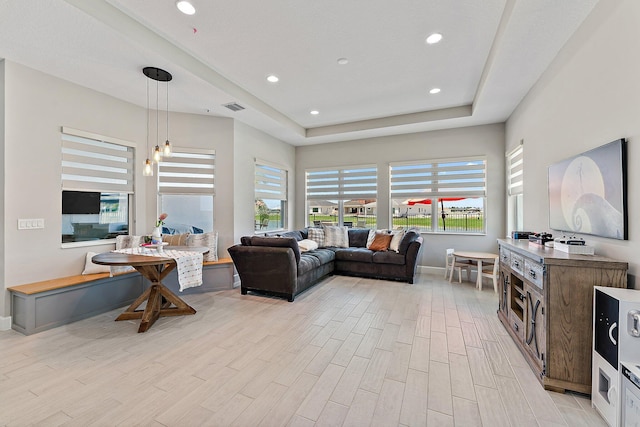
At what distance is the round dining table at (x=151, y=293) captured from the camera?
2.84 meters

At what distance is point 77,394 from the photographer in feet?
6.25

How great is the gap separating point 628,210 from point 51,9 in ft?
15.1

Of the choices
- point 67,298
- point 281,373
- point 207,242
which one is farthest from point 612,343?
point 67,298

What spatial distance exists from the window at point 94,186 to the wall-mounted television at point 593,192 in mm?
5418

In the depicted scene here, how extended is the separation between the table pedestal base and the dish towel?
1.10 feet

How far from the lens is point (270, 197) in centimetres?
591

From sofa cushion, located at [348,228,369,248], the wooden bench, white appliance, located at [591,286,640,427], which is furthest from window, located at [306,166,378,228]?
white appliance, located at [591,286,640,427]

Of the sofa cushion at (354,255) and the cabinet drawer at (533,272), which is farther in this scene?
the sofa cushion at (354,255)

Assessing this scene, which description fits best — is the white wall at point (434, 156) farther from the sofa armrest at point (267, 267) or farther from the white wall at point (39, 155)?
the white wall at point (39, 155)

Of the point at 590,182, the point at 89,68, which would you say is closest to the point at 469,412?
the point at 590,182

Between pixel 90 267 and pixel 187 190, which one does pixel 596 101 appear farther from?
pixel 90 267

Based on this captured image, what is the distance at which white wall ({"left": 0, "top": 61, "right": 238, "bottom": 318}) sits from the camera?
2943 mm

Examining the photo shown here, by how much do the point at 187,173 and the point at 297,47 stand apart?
2816 millimetres

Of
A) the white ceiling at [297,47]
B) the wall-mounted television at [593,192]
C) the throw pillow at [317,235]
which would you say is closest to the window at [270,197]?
the throw pillow at [317,235]
